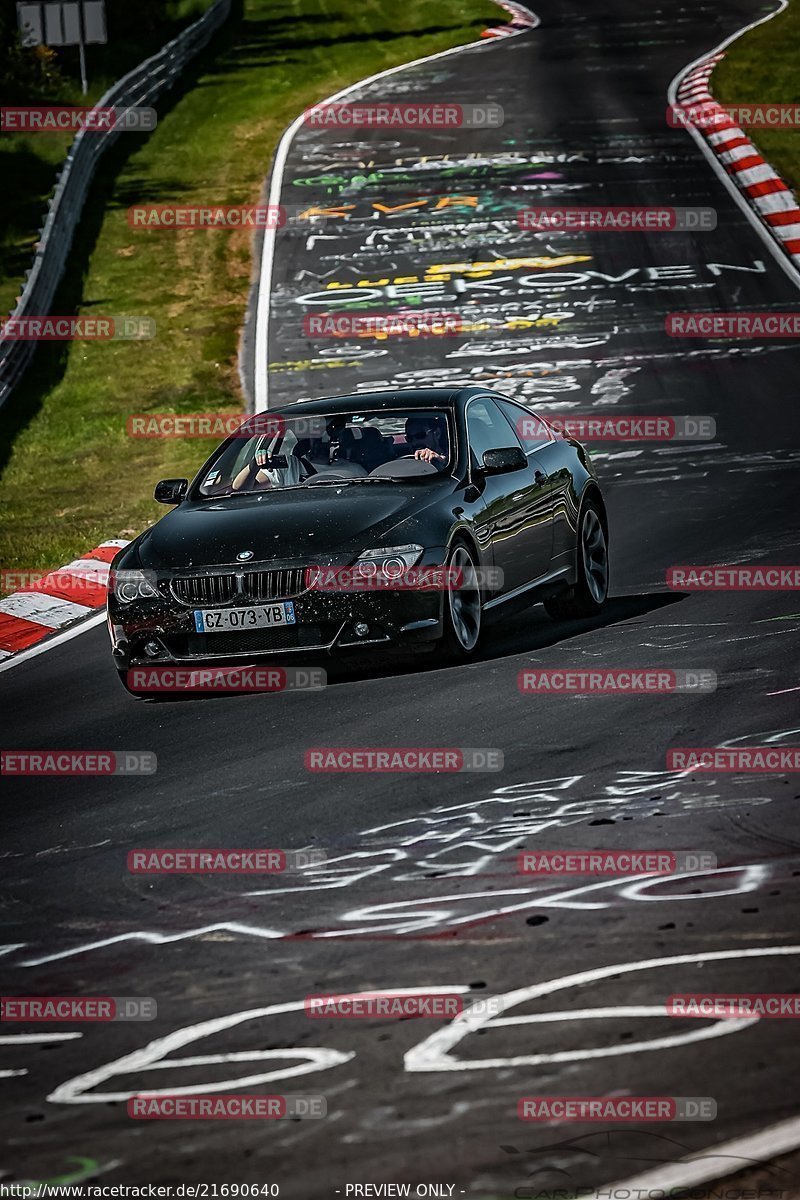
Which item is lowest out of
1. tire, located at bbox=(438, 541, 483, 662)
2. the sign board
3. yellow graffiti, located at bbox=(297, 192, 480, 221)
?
yellow graffiti, located at bbox=(297, 192, 480, 221)

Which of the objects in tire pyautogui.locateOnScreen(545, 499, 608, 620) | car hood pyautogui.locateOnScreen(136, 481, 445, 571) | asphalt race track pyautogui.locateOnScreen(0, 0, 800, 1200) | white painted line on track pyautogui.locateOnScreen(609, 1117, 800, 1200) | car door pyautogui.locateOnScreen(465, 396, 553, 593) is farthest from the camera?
tire pyautogui.locateOnScreen(545, 499, 608, 620)

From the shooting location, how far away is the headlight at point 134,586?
995cm

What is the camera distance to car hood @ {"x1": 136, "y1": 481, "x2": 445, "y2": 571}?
32.1 feet

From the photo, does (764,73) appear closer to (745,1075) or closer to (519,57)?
(519,57)

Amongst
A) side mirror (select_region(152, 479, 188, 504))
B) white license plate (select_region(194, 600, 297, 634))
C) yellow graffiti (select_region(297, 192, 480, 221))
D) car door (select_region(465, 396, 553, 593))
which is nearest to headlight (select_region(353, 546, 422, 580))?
white license plate (select_region(194, 600, 297, 634))

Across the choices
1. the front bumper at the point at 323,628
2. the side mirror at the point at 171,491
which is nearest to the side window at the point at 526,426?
the side mirror at the point at 171,491

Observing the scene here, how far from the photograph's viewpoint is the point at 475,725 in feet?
28.5

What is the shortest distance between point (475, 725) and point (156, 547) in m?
2.40

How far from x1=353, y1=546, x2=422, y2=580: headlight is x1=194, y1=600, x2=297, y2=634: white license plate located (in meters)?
0.40

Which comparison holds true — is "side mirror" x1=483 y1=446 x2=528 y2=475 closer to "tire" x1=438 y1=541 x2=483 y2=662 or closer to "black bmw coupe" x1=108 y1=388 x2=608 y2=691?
"black bmw coupe" x1=108 y1=388 x2=608 y2=691

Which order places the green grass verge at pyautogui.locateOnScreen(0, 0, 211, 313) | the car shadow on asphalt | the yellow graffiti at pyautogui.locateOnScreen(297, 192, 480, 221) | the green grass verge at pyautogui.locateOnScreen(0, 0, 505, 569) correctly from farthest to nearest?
the yellow graffiti at pyautogui.locateOnScreen(297, 192, 480, 221)
the green grass verge at pyautogui.locateOnScreen(0, 0, 211, 313)
the green grass verge at pyautogui.locateOnScreen(0, 0, 505, 569)
the car shadow on asphalt

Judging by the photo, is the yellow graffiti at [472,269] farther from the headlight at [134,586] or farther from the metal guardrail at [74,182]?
the headlight at [134,586]

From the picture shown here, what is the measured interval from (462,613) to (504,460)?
3.11 feet

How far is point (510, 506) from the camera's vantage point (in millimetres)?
10930
